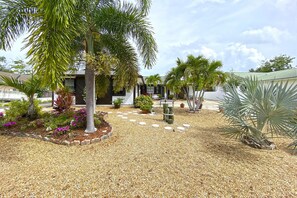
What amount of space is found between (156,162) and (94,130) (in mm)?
2572

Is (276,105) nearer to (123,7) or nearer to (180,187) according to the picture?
(180,187)

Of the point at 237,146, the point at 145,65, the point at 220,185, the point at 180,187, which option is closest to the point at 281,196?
the point at 220,185

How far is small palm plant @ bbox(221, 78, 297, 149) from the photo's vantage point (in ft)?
11.0

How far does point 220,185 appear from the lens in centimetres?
239

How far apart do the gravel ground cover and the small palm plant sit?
1.85 ft

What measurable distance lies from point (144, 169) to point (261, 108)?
3.33m

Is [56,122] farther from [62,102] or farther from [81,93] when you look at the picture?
[81,93]

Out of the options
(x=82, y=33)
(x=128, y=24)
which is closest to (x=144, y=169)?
(x=82, y=33)

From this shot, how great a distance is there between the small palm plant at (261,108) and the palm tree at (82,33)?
2951 millimetres

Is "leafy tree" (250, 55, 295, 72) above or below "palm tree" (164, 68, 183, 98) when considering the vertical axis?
above

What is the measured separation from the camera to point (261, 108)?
142 inches

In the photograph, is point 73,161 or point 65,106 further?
point 65,106

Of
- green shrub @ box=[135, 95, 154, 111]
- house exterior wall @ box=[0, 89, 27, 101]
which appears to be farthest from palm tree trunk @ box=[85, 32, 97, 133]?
house exterior wall @ box=[0, 89, 27, 101]

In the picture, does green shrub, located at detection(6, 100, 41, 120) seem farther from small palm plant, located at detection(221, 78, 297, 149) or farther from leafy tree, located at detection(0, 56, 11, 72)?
leafy tree, located at detection(0, 56, 11, 72)
